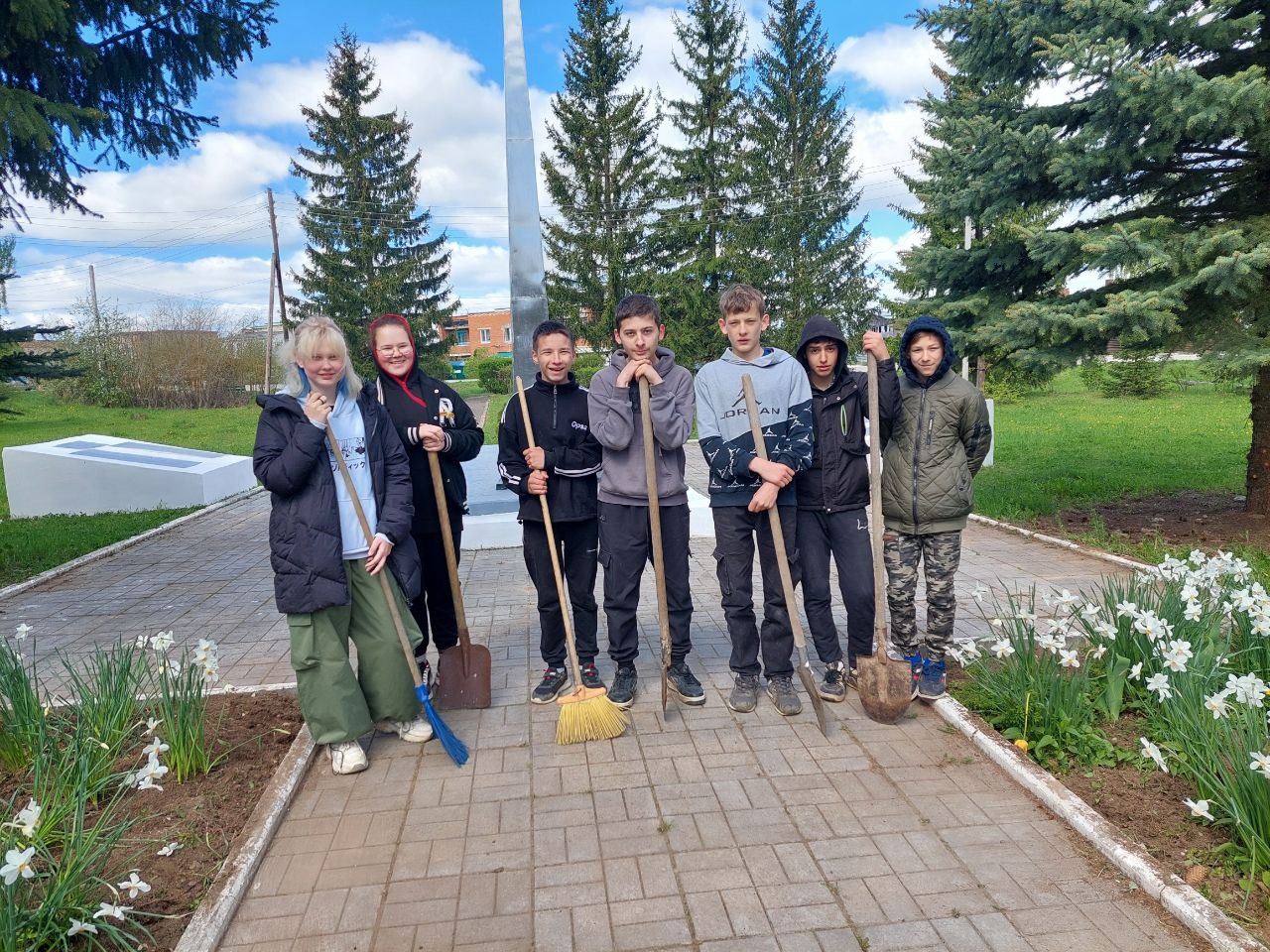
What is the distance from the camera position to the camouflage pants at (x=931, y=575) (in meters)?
3.91

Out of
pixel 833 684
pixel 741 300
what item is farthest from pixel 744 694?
pixel 741 300

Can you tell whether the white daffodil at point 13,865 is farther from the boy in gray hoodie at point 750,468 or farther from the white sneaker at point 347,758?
the boy in gray hoodie at point 750,468

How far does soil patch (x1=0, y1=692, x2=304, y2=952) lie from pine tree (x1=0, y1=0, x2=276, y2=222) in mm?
4065

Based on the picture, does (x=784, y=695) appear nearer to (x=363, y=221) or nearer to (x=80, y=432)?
(x=80, y=432)

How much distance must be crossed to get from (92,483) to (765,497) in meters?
10.4

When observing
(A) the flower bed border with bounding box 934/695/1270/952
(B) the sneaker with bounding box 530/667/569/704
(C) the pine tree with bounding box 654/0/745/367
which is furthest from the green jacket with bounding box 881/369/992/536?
(C) the pine tree with bounding box 654/0/745/367

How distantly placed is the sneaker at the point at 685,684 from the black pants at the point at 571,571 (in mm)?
404

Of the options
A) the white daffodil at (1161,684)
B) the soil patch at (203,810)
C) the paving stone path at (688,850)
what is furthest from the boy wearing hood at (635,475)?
the white daffodil at (1161,684)

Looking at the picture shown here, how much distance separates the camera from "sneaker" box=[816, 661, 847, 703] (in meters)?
3.97

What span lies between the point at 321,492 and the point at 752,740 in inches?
81.3

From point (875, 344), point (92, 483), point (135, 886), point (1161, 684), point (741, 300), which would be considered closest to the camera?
point (135, 886)

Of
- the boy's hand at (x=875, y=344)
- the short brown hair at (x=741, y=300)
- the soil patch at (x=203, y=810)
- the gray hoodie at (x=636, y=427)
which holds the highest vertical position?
the short brown hair at (x=741, y=300)

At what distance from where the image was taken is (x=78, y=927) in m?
2.19

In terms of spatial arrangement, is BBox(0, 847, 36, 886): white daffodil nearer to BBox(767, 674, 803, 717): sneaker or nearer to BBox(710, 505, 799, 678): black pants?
BBox(710, 505, 799, 678): black pants
